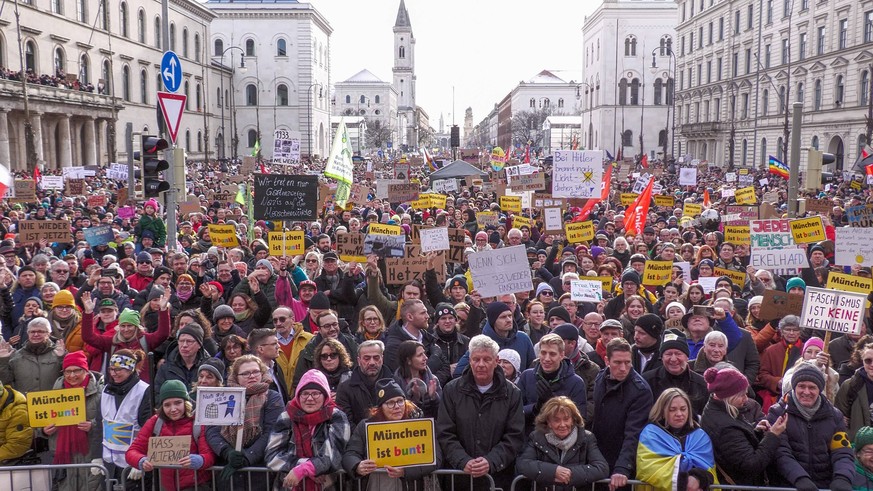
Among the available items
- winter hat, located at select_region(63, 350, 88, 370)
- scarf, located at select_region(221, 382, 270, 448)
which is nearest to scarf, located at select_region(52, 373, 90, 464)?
winter hat, located at select_region(63, 350, 88, 370)

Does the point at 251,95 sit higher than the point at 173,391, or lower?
higher

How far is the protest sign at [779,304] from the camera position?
23.8 ft

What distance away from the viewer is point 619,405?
17.0ft

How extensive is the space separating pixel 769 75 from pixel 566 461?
5202cm

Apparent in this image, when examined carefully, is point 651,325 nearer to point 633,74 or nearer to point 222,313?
point 222,313

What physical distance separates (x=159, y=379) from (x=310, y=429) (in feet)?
5.65

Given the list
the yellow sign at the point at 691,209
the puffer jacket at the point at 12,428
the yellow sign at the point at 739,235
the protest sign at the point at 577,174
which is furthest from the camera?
the yellow sign at the point at 691,209

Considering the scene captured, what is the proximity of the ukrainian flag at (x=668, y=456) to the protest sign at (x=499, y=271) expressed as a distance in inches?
131

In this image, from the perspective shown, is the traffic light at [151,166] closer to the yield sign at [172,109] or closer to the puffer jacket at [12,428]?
the yield sign at [172,109]

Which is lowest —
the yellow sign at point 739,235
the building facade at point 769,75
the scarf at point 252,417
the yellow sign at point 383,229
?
the scarf at point 252,417

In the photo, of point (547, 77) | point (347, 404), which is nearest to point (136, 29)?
point (347, 404)

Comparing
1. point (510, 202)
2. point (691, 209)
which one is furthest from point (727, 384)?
point (691, 209)

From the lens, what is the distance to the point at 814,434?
15.5 feet

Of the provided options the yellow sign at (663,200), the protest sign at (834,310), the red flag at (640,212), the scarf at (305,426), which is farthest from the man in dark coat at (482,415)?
the yellow sign at (663,200)
